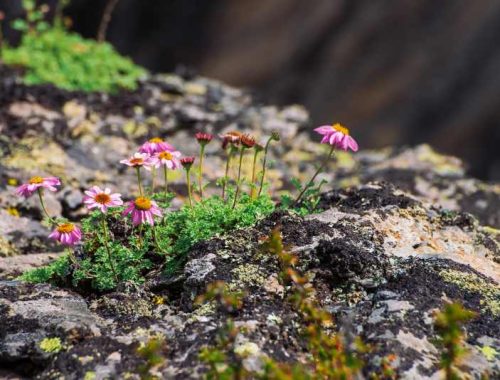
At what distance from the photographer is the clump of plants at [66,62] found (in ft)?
22.1

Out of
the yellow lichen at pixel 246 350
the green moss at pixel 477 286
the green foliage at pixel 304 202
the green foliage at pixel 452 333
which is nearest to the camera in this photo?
the green foliage at pixel 452 333

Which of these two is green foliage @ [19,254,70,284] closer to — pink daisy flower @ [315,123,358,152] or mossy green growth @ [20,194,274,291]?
mossy green growth @ [20,194,274,291]

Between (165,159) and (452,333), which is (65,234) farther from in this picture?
(452,333)

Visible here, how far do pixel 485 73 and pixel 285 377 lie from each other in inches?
275

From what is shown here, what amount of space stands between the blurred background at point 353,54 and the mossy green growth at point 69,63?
105 centimetres

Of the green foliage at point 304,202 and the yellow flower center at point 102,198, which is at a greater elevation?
the green foliage at point 304,202

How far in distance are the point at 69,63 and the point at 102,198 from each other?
488cm

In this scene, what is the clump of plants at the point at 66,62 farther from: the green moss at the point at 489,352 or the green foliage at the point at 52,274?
the green moss at the point at 489,352

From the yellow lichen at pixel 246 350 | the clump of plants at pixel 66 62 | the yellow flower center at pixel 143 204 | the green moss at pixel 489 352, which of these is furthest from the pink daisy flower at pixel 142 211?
the clump of plants at pixel 66 62

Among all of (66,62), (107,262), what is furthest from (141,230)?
(66,62)

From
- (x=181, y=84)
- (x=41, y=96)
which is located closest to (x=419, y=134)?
(x=181, y=84)

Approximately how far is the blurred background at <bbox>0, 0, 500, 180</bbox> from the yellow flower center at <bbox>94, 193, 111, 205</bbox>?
5240 millimetres

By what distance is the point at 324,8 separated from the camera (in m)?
8.91

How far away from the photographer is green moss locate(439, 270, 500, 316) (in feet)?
8.14
